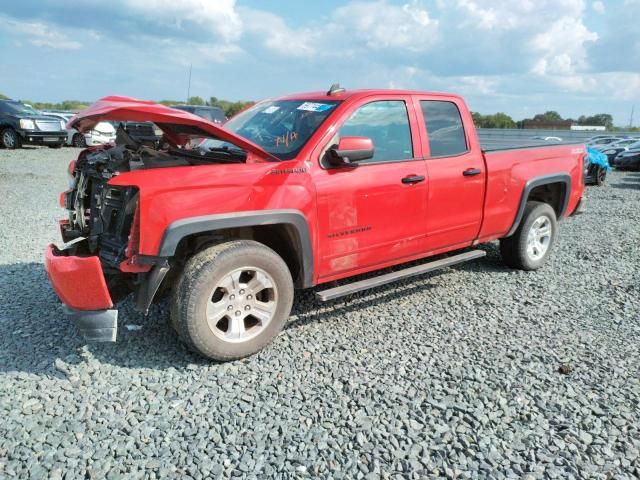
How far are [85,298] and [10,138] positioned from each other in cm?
1836

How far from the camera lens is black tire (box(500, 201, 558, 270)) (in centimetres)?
566

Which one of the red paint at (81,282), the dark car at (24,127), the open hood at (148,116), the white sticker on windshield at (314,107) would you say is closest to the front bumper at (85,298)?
the red paint at (81,282)

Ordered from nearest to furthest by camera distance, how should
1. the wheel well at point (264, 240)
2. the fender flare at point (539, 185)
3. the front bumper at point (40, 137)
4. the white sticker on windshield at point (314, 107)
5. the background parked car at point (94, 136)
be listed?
the wheel well at point (264, 240) → the white sticker on windshield at point (314, 107) → the fender flare at point (539, 185) → the front bumper at point (40, 137) → the background parked car at point (94, 136)

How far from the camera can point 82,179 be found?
155 inches

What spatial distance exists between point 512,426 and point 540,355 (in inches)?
40.5

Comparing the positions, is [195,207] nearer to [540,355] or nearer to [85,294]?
[85,294]

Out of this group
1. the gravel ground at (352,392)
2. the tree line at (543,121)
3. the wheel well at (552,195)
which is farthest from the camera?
the tree line at (543,121)

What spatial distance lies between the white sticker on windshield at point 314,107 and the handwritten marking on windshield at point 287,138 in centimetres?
30

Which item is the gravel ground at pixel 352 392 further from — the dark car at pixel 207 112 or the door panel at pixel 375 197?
the dark car at pixel 207 112

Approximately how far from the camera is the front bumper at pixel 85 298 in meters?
3.21

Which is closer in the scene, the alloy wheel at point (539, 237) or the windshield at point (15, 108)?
the alloy wheel at point (539, 237)

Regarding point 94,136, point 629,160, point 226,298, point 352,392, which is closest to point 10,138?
point 94,136

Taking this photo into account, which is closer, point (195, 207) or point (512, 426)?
point (512, 426)

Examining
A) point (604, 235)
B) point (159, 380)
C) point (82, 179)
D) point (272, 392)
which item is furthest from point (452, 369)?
point (604, 235)
